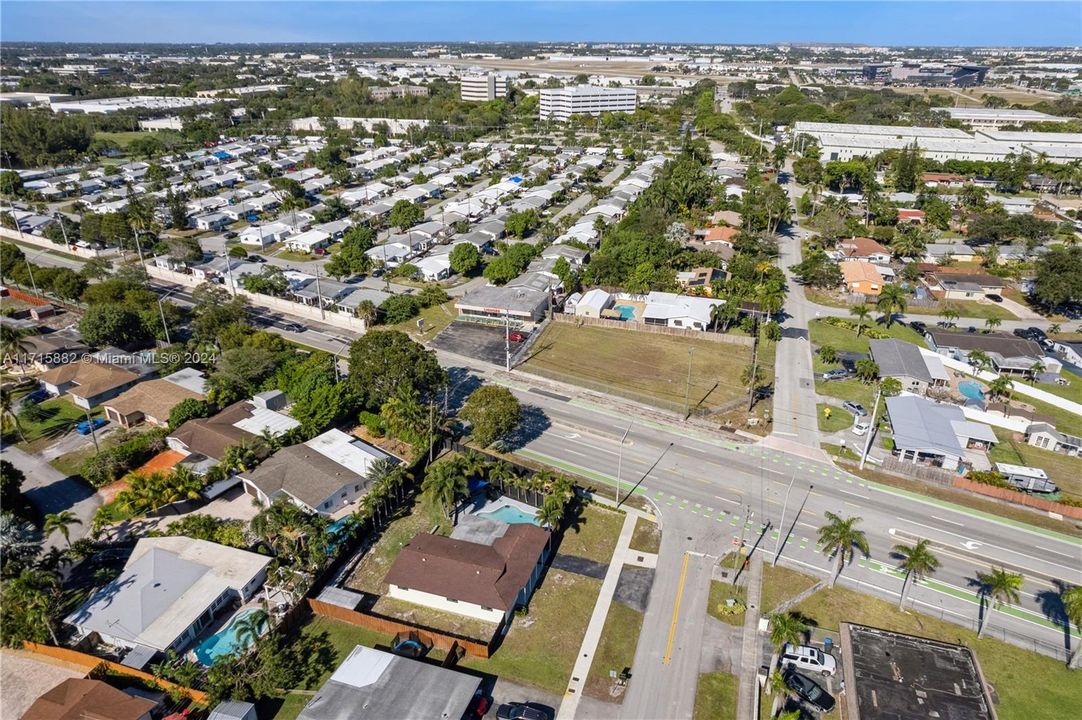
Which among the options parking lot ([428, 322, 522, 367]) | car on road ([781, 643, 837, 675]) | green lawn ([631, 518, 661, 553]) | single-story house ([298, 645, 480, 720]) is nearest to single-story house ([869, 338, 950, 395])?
green lawn ([631, 518, 661, 553])

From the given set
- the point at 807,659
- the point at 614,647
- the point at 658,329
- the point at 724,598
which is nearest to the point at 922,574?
the point at 807,659

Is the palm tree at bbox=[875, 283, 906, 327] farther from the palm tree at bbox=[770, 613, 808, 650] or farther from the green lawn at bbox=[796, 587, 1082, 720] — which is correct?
the palm tree at bbox=[770, 613, 808, 650]

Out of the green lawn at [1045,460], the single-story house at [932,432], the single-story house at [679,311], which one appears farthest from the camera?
the single-story house at [679,311]

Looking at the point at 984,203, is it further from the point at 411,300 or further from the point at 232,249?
the point at 232,249

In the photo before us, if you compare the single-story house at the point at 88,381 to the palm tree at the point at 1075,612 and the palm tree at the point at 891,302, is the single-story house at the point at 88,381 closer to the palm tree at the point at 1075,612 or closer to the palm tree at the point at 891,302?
the palm tree at the point at 1075,612

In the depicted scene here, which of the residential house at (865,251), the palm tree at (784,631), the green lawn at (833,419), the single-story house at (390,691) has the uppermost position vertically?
the residential house at (865,251)

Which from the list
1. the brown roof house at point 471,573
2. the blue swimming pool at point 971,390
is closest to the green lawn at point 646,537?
the brown roof house at point 471,573

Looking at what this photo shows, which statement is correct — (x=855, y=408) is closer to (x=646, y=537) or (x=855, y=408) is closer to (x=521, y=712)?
(x=646, y=537)
